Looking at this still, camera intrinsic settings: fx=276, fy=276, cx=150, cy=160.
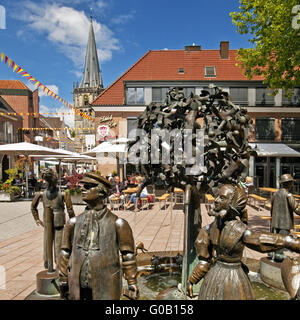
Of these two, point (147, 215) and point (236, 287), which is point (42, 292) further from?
point (147, 215)

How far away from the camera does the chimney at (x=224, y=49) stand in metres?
25.4

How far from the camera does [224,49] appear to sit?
25.5 meters

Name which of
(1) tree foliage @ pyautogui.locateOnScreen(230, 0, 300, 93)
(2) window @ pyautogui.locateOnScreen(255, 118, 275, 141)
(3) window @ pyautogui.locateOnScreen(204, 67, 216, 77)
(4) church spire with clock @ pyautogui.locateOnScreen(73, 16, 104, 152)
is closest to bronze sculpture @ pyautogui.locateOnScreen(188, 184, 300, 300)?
(1) tree foliage @ pyautogui.locateOnScreen(230, 0, 300, 93)

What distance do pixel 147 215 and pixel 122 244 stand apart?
342 inches

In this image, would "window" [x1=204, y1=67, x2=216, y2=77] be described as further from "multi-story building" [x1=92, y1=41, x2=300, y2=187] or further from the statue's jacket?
the statue's jacket

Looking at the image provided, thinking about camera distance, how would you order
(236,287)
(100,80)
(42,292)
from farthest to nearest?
(100,80) < (42,292) < (236,287)

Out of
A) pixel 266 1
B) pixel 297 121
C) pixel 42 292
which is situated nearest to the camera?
pixel 42 292

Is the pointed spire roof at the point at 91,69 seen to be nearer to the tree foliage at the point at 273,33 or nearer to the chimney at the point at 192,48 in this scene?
the chimney at the point at 192,48

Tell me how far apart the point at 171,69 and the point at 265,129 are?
9.53m

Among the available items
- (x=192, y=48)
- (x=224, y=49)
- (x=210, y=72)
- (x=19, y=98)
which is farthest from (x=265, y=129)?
(x=19, y=98)

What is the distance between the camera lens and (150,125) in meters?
4.14

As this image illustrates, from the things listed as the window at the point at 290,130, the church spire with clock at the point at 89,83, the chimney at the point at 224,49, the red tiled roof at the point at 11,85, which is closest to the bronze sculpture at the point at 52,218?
the window at the point at 290,130

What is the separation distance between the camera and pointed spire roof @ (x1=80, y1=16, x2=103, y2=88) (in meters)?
59.4
